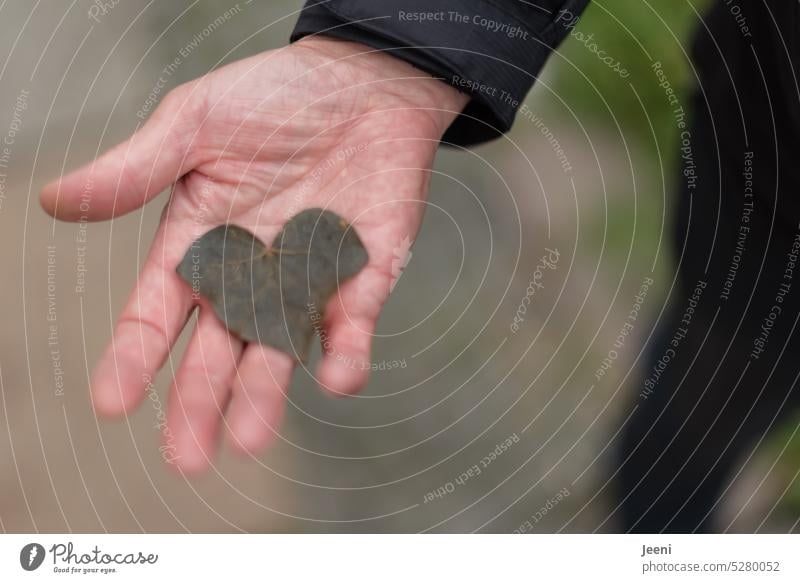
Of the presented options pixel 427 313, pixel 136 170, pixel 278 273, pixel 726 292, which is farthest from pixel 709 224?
pixel 136 170

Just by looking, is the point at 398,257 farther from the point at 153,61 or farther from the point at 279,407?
the point at 153,61

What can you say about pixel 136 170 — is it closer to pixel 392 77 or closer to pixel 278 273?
pixel 278 273

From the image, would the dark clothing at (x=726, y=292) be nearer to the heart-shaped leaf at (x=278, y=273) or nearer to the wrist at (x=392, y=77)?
the wrist at (x=392, y=77)

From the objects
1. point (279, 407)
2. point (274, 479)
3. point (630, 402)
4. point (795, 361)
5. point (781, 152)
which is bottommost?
point (274, 479)

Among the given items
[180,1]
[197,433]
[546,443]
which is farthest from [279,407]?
[180,1]

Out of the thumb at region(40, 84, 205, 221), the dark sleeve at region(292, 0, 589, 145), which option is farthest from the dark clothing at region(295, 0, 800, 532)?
the thumb at region(40, 84, 205, 221)

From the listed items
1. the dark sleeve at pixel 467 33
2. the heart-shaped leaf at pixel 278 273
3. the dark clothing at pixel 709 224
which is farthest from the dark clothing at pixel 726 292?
→ the heart-shaped leaf at pixel 278 273

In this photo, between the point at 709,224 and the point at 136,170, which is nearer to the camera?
the point at 136,170
